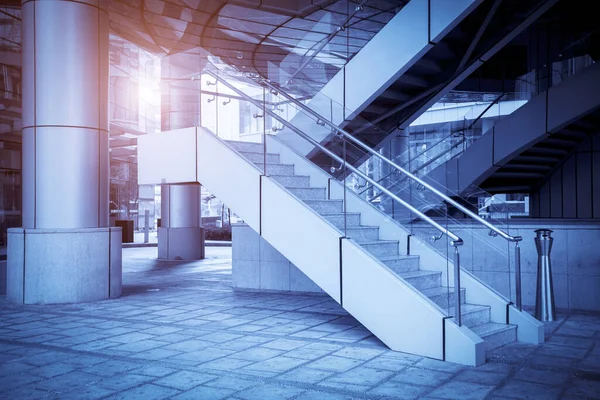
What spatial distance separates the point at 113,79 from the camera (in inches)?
1034

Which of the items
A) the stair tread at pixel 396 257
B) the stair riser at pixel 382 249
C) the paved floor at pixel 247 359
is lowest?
the paved floor at pixel 247 359

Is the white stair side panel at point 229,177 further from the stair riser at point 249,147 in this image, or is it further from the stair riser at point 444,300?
the stair riser at point 444,300

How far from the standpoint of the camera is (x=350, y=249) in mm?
6844

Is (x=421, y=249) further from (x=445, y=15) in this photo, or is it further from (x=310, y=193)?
(x=445, y=15)

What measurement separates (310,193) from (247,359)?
3534mm

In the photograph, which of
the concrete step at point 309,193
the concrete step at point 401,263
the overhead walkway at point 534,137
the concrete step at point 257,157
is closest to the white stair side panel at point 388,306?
the concrete step at point 401,263

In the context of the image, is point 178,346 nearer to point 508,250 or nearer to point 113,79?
point 508,250

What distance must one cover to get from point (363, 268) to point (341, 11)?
32.0 ft

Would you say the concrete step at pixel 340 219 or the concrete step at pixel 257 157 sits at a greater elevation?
the concrete step at pixel 257 157

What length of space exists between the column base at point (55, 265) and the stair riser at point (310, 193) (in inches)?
137

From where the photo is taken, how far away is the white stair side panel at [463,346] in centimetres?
557

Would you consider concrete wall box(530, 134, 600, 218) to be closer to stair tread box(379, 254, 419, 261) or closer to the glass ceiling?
the glass ceiling

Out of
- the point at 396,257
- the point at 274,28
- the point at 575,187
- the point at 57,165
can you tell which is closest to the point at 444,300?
the point at 396,257

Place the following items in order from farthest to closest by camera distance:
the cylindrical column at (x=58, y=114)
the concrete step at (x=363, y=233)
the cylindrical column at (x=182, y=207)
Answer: the cylindrical column at (x=182, y=207) < the cylindrical column at (x=58, y=114) < the concrete step at (x=363, y=233)
